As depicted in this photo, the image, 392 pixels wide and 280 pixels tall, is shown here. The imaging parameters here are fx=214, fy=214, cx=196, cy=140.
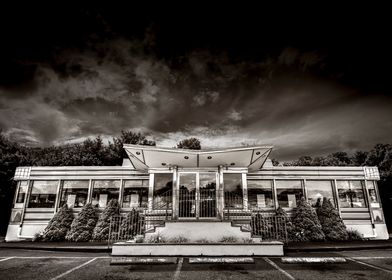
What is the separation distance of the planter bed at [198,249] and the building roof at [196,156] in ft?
12.2

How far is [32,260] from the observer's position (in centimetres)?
757

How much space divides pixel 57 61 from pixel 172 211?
1320cm

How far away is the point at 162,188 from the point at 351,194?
11594mm

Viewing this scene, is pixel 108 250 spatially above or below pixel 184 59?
below

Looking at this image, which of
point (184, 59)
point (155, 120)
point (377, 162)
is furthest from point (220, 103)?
point (377, 162)

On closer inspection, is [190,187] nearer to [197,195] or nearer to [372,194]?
[197,195]

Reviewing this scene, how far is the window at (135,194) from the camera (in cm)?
1306

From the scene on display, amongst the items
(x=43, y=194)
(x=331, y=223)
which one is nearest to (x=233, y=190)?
(x=331, y=223)

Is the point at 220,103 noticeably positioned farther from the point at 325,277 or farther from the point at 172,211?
the point at 325,277

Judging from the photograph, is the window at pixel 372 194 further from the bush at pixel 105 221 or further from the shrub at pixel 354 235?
the bush at pixel 105 221

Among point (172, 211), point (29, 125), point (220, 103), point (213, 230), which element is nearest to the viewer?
point (213, 230)

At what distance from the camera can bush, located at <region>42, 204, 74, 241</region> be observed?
11664mm

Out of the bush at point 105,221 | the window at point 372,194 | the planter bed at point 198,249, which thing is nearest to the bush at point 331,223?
the window at point 372,194

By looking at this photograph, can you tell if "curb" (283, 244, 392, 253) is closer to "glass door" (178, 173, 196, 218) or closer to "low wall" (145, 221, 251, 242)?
"low wall" (145, 221, 251, 242)
